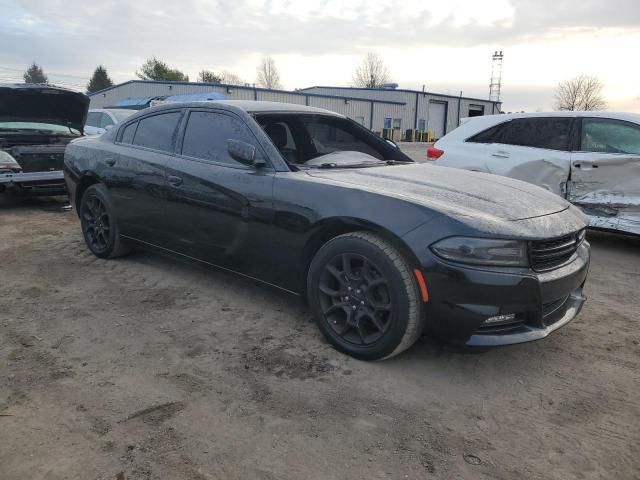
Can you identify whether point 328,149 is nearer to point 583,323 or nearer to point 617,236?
point 583,323

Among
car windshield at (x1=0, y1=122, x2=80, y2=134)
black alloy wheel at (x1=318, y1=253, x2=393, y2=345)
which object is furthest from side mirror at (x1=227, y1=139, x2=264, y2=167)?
car windshield at (x1=0, y1=122, x2=80, y2=134)

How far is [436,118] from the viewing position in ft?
151

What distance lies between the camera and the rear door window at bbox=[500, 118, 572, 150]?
5844mm

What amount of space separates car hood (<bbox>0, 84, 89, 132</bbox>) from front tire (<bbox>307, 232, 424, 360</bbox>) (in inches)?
236

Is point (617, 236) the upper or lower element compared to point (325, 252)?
lower

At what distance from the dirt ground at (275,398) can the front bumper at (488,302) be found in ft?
0.69

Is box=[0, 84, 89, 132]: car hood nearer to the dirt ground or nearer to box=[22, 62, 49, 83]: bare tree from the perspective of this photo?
the dirt ground

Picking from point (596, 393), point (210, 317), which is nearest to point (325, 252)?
point (210, 317)

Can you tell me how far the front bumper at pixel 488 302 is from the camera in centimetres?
256

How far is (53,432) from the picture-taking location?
2258mm

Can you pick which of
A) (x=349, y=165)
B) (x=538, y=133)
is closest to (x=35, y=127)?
(x=349, y=165)

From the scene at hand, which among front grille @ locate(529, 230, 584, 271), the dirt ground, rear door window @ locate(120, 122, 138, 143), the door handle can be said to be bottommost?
the dirt ground

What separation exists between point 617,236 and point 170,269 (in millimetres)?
5694

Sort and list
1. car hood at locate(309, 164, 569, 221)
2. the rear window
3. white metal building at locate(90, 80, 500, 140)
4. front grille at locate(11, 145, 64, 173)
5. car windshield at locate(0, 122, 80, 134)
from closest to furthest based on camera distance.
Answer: car hood at locate(309, 164, 569, 221), the rear window, front grille at locate(11, 145, 64, 173), car windshield at locate(0, 122, 80, 134), white metal building at locate(90, 80, 500, 140)
